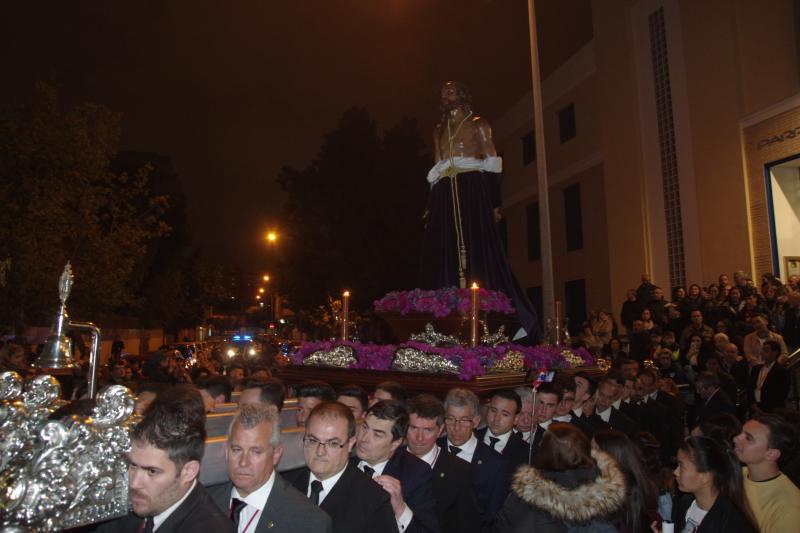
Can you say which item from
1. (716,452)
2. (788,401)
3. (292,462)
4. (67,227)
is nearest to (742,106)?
(788,401)

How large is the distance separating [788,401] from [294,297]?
2248 centimetres

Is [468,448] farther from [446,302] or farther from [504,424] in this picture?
[446,302]

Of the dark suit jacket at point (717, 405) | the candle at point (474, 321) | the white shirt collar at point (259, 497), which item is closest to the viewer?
the white shirt collar at point (259, 497)

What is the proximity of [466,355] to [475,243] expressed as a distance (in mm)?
2718

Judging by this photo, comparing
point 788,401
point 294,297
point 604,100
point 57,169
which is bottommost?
point 788,401

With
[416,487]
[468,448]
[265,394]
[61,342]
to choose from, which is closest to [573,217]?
[468,448]

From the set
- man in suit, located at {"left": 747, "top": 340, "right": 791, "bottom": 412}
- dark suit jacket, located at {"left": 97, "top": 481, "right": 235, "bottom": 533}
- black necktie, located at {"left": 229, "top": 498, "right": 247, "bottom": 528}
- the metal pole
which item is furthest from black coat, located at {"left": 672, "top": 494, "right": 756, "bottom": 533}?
the metal pole

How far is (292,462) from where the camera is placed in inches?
139

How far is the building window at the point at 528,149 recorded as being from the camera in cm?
2792

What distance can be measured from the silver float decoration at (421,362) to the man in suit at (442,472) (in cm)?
197

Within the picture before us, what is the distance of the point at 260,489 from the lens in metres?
2.93

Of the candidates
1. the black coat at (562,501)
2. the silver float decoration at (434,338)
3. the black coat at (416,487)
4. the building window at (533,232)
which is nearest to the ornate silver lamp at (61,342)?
the black coat at (416,487)

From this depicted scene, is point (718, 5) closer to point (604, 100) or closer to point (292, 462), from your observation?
point (604, 100)

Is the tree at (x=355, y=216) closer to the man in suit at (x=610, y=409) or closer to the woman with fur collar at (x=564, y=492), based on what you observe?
the man in suit at (x=610, y=409)
